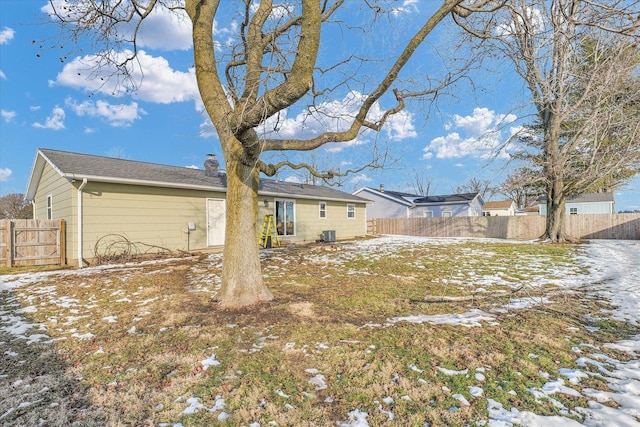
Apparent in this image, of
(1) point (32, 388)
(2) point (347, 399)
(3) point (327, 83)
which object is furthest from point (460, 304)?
(1) point (32, 388)

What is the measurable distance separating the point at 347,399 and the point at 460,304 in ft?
10.4

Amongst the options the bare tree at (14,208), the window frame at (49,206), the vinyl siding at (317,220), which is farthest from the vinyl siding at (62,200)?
the bare tree at (14,208)

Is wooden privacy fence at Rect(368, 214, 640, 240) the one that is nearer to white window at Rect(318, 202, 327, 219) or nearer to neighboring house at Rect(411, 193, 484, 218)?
neighboring house at Rect(411, 193, 484, 218)

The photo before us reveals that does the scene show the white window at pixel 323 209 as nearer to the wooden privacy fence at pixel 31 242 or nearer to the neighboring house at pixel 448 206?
the wooden privacy fence at pixel 31 242

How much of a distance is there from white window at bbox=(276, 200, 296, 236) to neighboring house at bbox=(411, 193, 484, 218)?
53.5 ft

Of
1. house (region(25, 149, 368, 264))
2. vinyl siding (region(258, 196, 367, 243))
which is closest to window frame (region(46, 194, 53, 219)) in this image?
house (region(25, 149, 368, 264))

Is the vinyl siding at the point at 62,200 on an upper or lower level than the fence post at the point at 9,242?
upper

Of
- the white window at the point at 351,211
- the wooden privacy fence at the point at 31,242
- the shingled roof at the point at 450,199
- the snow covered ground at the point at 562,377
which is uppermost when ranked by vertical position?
the shingled roof at the point at 450,199

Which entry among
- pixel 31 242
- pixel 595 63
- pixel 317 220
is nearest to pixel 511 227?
pixel 317 220

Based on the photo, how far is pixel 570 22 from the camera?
3.12 metres

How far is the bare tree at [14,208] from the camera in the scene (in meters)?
18.9

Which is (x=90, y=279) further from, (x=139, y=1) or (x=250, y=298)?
(x=139, y=1)

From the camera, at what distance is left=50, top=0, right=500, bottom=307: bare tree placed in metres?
3.69

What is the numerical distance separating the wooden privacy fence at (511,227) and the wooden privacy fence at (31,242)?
18.5 metres
